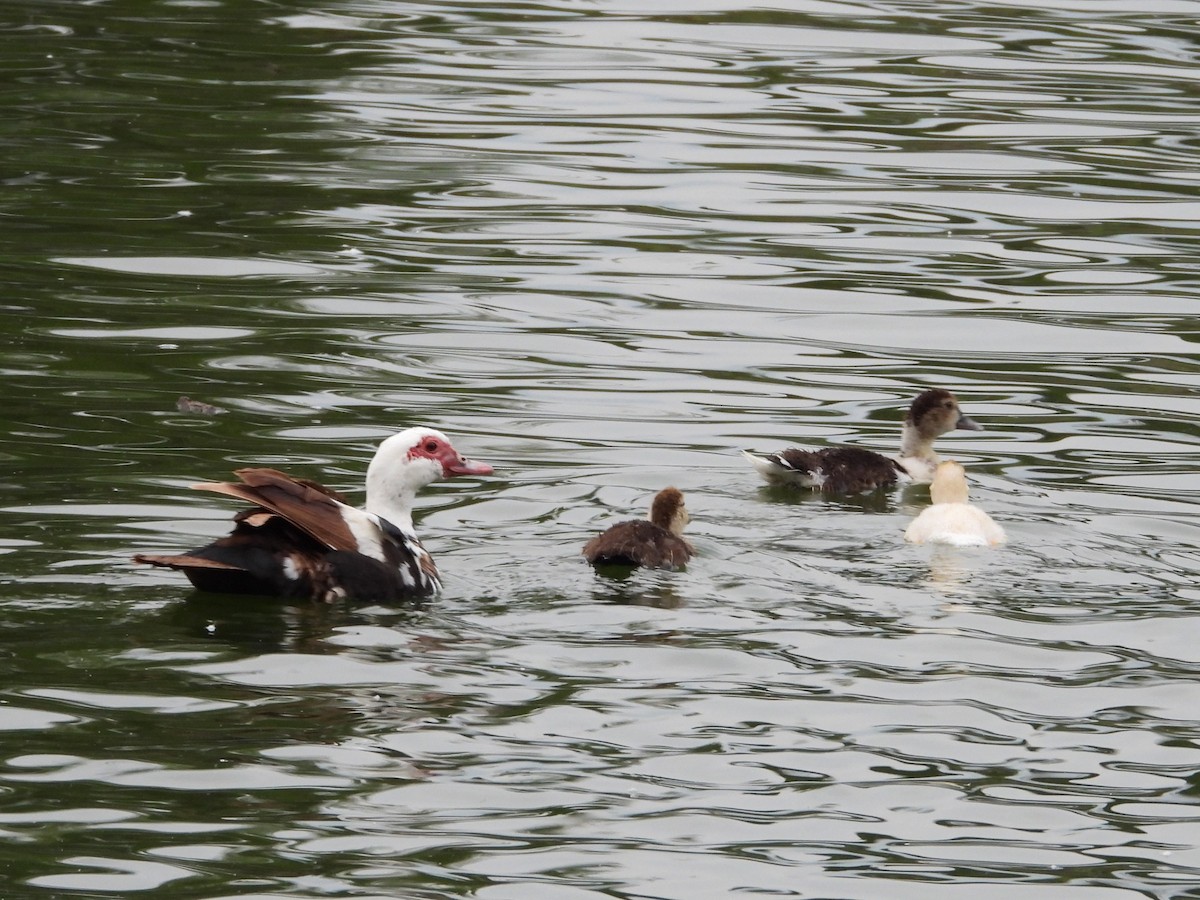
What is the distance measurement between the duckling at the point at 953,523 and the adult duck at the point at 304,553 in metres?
2.16

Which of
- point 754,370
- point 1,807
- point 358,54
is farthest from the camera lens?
point 358,54

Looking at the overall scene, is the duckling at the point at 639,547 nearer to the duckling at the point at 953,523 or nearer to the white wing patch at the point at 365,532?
the white wing patch at the point at 365,532

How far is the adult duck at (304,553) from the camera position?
826cm

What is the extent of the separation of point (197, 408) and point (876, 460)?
3.39m

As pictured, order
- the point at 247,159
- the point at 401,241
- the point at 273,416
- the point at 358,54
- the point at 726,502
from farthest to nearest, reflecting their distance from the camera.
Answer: the point at 358,54 → the point at 247,159 → the point at 401,241 → the point at 273,416 → the point at 726,502

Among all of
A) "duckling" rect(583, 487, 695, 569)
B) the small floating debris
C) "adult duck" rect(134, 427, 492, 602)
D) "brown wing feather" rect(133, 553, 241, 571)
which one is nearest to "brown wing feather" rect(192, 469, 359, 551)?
"adult duck" rect(134, 427, 492, 602)

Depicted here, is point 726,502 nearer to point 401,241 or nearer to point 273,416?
point 273,416

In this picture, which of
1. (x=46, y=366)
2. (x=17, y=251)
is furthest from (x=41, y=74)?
(x=46, y=366)

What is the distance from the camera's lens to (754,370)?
42.2 feet

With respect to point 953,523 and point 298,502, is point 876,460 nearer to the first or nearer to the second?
point 953,523

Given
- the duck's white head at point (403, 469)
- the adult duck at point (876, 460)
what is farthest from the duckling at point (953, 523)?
the duck's white head at point (403, 469)

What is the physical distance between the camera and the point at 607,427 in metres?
11.5

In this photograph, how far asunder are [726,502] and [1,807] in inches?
188

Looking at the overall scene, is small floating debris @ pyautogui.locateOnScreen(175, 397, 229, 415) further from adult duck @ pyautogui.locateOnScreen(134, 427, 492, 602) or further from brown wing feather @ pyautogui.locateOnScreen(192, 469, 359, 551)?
brown wing feather @ pyautogui.locateOnScreen(192, 469, 359, 551)
